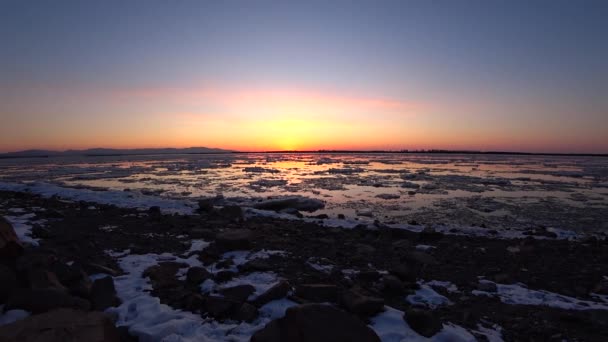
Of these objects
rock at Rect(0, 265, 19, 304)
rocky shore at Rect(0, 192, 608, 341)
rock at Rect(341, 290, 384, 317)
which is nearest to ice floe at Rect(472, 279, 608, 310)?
rocky shore at Rect(0, 192, 608, 341)

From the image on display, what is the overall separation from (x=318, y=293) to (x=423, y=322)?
4.70ft

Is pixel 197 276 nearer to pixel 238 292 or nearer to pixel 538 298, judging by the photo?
pixel 238 292

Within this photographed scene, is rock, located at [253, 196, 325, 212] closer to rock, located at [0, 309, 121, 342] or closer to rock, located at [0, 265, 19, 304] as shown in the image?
rock, located at [0, 265, 19, 304]

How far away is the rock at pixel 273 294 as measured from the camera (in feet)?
15.4

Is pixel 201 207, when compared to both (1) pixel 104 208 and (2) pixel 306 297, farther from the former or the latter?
(2) pixel 306 297

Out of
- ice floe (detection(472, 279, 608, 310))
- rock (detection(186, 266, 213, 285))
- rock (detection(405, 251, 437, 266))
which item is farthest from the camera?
rock (detection(405, 251, 437, 266))

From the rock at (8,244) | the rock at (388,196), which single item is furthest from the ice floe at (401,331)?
the rock at (388,196)

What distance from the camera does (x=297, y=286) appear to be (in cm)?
520

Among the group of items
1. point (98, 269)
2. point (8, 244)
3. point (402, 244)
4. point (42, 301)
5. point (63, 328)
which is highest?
point (8, 244)

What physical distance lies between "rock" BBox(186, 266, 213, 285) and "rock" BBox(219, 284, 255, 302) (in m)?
0.67

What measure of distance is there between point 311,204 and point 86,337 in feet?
41.4

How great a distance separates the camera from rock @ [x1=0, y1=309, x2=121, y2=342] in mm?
3133

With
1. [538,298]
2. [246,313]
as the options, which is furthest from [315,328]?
[538,298]

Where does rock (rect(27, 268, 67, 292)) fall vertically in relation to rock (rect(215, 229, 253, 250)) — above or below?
above
